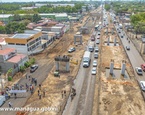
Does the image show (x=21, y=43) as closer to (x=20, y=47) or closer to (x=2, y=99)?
(x=20, y=47)

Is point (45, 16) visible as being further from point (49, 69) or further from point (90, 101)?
point (90, 101)

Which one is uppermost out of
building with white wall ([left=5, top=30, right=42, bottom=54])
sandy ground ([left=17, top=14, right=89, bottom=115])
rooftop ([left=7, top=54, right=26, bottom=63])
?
building with white wall ([left=5, top=30, right=42, bottom=54])

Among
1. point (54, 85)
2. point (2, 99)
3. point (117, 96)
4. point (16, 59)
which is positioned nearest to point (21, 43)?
point (16, 59)

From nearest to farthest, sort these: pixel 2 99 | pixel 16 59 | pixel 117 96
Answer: pixel 2 99, pixel 117 96, pixel 16 59

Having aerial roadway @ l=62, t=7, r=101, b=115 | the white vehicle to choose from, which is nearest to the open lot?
aerial roadway @ l=62, t=7, r=101, b=115

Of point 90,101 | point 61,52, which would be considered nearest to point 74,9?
point 61,52

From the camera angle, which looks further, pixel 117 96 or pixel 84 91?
pixel 84 91

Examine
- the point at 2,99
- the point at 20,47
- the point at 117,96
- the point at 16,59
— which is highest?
the point at 20,47

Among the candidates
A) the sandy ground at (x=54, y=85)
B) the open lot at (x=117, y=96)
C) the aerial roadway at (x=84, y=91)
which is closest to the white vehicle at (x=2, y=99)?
the sandy ground at (x=54, y=85)

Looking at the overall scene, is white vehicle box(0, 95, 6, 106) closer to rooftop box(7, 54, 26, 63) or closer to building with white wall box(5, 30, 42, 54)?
rooftop box(7, 54, 26, 63)

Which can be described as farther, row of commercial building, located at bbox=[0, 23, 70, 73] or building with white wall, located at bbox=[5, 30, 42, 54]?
building with white wall, located at bbox=[5, 30, 42, 54]

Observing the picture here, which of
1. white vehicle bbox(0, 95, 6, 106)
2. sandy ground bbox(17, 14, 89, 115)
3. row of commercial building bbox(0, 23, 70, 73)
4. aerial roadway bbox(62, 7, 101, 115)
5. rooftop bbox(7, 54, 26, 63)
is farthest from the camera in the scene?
rooftop bbox(7, 54, 26, 63)
